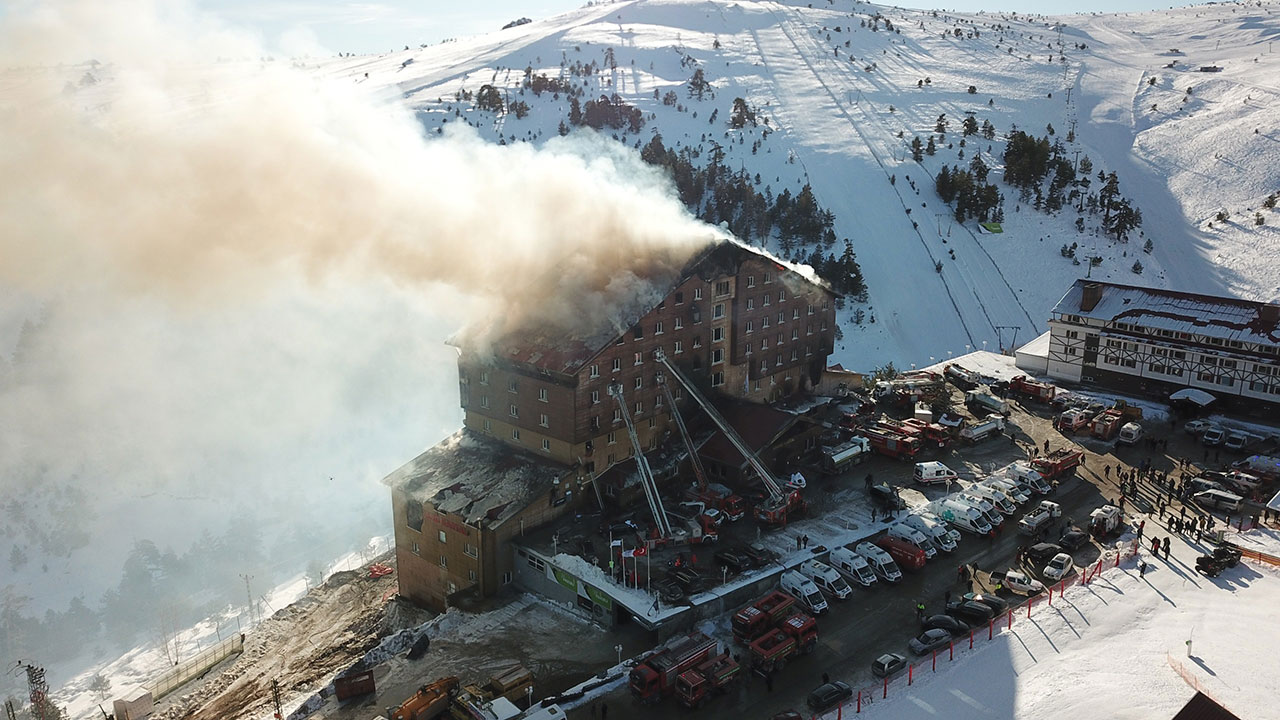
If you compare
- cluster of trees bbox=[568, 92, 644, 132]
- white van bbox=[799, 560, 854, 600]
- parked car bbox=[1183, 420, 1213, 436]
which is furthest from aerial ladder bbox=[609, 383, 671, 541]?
cluster of trees bbox=[568, 92, 644, 132]

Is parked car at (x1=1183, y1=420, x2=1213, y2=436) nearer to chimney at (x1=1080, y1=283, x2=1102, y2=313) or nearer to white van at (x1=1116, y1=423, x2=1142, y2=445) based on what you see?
white van at (x1=1116, y1=423, x2=1142, y2=445)

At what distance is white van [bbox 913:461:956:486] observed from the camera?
41875 mm

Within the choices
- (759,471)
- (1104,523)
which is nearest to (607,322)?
(759,471)

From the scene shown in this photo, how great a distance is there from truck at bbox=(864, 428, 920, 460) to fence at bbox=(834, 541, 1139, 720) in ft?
36.7

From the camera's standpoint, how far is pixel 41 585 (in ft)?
227

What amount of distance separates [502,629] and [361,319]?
2586 inches

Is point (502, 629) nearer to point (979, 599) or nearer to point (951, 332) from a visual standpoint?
point (979, 599)

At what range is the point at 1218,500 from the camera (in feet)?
127

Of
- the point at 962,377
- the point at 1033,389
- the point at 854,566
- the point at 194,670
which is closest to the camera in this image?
the point at 854,566

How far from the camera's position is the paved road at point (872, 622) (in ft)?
88.1

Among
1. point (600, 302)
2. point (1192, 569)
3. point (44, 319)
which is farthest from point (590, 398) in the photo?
point (44, 319)

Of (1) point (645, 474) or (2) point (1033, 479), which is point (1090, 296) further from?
(1) point (645, 474)

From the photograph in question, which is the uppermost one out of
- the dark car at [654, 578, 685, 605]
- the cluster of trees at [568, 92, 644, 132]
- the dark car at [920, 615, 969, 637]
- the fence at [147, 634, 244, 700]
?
the cluster of trees at [568, 92, 644, 132]

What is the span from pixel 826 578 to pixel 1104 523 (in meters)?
12.9
